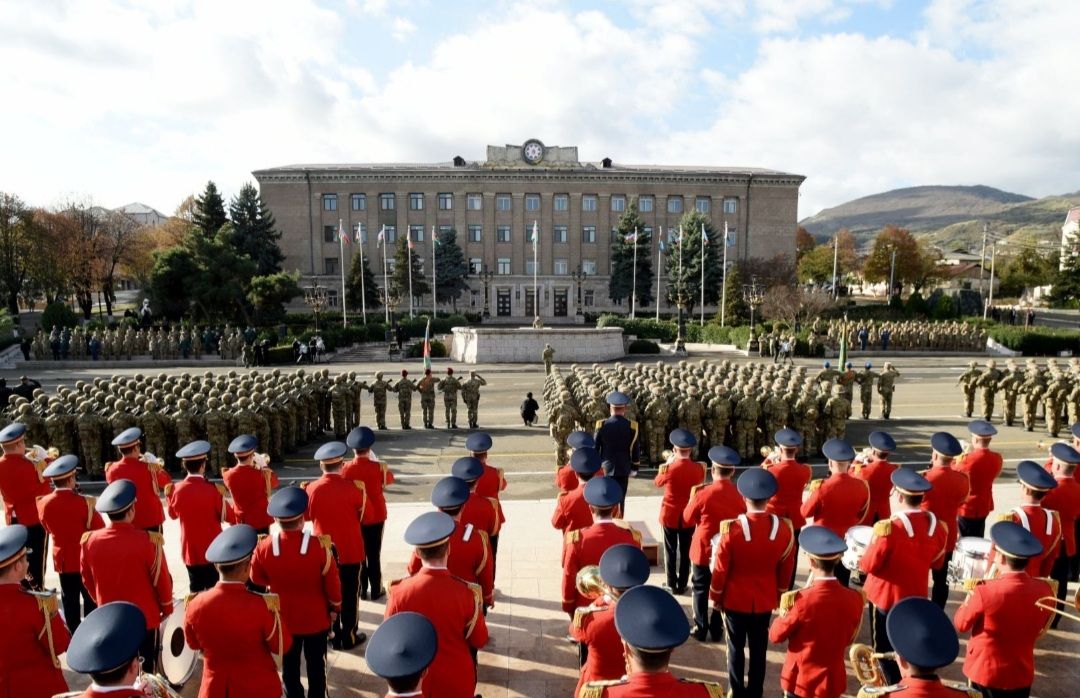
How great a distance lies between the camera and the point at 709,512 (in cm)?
594

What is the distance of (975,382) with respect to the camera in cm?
1808

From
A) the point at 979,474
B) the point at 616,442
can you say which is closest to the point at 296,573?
the point at 616,442

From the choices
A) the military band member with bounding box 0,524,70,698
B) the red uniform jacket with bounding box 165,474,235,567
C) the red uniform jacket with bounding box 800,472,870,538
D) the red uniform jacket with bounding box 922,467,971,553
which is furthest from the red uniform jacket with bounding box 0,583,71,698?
the red uniform jacket with bounding box 922,467,971,553

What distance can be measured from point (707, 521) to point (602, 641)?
7.60 ft

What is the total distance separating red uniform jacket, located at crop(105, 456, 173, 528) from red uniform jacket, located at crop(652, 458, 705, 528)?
546 centimetres

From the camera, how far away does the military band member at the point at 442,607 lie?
12.5 ft

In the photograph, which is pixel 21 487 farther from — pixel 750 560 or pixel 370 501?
pixel 750 560

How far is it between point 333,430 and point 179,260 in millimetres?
33461

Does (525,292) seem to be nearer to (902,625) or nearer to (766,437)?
(766,437)

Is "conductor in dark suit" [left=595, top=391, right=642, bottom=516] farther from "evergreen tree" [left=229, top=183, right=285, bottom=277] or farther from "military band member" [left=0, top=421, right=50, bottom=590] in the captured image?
"evergreen tree" [left=229, top=183, right=285, bottom=277]

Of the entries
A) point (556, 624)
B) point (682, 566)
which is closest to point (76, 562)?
point (556, 624)

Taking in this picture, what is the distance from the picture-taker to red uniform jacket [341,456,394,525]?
7.02 meters

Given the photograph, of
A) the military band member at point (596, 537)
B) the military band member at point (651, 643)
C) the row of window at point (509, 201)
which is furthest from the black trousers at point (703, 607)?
the row of window at point (509, 201)

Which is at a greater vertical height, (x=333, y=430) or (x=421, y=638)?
(x=421, y=638)
